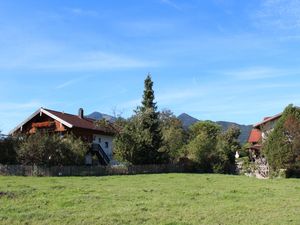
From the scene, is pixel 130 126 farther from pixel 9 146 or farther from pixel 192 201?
pixel 192 201

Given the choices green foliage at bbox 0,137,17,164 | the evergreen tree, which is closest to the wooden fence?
green foliage at bbox 0,137,17,164

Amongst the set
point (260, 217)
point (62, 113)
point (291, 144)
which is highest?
point (62, 113)

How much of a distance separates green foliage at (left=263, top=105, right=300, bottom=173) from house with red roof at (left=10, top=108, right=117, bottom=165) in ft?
65.5

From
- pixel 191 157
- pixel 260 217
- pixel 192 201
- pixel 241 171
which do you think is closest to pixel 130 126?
pixel 191 157

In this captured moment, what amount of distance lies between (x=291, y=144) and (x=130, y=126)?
17486 mm

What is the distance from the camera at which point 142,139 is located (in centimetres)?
5181

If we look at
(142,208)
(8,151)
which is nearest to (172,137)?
(8,151)

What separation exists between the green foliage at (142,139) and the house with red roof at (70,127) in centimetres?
525

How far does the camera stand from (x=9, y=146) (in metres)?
45.8

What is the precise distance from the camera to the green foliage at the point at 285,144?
1766 inches

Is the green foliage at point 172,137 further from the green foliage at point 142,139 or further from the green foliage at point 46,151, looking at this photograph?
the green foliage at point 46,151

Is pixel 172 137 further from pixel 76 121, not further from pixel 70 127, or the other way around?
pixel 70 127

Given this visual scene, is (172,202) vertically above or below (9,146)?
below

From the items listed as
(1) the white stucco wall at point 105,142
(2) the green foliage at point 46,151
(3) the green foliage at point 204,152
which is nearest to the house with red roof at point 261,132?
→ (3) the green foliage at point 204,152
